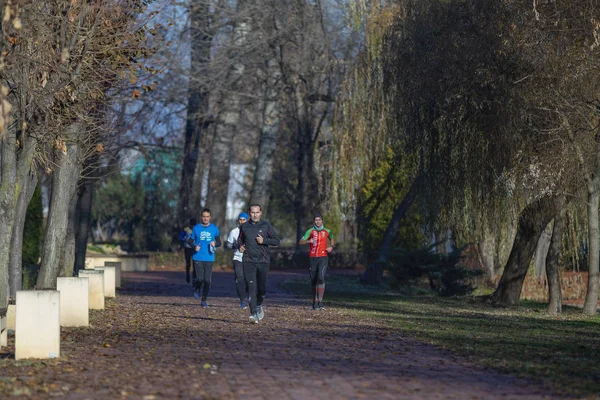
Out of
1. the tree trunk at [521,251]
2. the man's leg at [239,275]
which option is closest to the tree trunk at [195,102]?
the tree trunk at [521,251]

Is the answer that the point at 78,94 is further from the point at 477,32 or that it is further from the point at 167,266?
the point at 167,266

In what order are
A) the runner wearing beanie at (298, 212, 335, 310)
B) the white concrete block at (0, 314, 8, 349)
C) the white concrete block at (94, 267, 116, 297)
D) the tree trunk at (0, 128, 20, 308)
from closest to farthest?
the white concrete block at (0, 314, 8, 349)
the tree trunk at (0, 128, 20, 308)
the runner wearing beanie at (298, 212, 335, 310)
the white concrete block at (94, 267, 116, 297)

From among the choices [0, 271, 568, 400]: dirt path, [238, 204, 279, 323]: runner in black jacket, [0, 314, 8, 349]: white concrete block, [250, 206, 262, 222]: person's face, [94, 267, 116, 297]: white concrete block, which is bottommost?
[0, 271, 568, 400]: dirt path

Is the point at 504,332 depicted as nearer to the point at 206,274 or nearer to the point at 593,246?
the point at 593,246

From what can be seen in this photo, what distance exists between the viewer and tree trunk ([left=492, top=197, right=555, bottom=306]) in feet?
82.8

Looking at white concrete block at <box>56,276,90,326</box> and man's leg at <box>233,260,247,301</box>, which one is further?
man's leg at <box>233,260,247,301</box>

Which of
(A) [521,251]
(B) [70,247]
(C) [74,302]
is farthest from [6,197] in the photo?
(A) [521,251]

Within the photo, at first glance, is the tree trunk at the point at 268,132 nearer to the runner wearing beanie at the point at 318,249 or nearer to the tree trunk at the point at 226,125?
the tree trunk at the point at 226,125

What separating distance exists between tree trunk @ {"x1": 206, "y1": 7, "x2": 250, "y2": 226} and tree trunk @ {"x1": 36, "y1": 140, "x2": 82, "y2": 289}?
56.8 ft

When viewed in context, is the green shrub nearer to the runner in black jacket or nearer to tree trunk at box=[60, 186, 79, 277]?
tree trunk at box=[60, 186, 79, 277]

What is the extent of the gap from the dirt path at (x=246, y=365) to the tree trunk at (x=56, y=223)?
11.4ft

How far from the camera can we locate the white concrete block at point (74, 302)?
55.5ft

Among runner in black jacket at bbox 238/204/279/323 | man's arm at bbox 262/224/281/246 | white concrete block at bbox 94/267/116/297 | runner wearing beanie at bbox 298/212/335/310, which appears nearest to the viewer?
man's arm at bbox 262/224/281/246

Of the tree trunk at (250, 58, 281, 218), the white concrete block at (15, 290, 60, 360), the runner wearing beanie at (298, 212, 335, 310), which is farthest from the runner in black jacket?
the tree trunk at (250, 58, 281, 218)
